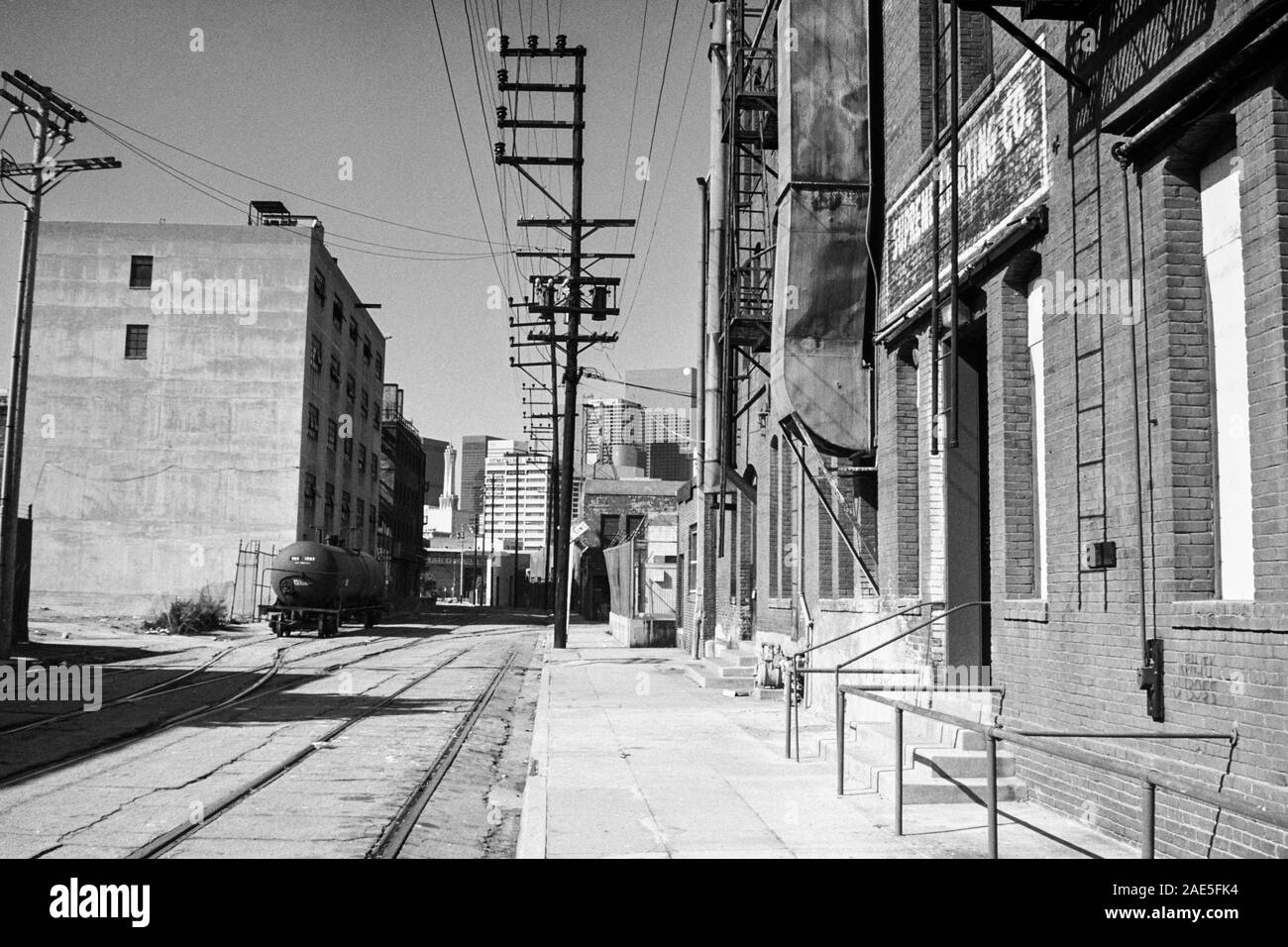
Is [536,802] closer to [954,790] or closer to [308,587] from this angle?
[954,790]

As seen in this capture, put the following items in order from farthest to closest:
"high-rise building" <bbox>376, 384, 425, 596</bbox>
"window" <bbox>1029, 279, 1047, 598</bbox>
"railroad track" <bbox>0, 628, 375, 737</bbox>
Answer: "high-rise building" <bbox>376, 384, 425, 596</bbox> → "railroad track" <bbox>0, 628, 375, 737</bbox> → "window" <bbox>1029, 279, 1047, 598</bbox>

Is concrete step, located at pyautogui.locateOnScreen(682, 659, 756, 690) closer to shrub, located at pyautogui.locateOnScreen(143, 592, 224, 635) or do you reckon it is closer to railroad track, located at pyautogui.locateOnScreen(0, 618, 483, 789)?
railroad track, located at pyautogui.locateOnScreen(0, 618, 483, 789)

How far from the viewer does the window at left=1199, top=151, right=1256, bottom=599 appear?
20.6 ft

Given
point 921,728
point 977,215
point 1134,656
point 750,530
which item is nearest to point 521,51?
point 750,530

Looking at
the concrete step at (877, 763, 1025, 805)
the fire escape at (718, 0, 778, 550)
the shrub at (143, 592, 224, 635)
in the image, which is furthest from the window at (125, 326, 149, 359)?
the concrete step at (877, 763, 1025, 805)

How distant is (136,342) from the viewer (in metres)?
44.9

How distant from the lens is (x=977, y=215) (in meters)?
9.93

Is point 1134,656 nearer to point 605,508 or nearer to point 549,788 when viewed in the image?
point 549,788

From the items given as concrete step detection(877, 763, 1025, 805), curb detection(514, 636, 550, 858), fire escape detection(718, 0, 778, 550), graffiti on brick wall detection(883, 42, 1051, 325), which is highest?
fire escape detection(718, 0, 778, 550)

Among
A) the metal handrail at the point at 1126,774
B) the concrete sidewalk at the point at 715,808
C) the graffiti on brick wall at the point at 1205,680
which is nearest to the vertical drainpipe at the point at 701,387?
the concrete sidewalk at the point at 715,808

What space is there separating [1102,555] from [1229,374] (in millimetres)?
1421

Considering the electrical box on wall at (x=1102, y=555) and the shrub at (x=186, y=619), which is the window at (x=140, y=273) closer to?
the shrub at (x=186, y=619)

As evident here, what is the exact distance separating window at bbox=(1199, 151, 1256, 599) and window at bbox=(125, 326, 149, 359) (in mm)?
45108

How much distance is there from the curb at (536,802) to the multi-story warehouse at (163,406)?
3435cm
